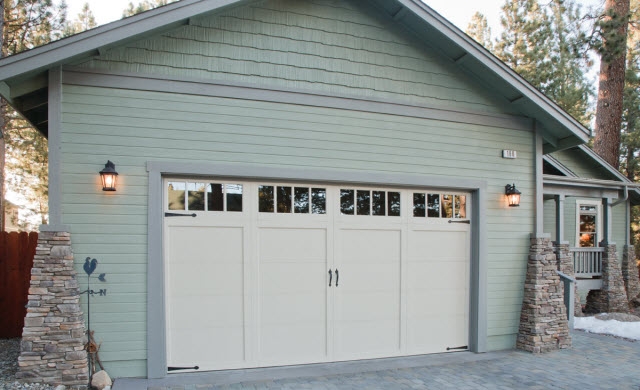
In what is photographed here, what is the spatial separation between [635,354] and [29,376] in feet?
23.5

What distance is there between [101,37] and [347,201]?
10.3 ft

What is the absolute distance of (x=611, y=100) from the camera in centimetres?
1061

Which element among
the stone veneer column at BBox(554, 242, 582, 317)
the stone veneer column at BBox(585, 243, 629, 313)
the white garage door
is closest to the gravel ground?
the white garage door

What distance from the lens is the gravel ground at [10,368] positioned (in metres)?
3.84

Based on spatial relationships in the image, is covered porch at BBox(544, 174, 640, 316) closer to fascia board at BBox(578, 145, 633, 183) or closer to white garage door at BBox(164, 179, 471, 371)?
fascia board at BBox(578, 145, 633, 183)

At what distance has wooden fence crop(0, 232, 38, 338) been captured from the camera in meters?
5.93

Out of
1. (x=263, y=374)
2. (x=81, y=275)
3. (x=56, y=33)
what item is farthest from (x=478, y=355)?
(x=56, y=33)

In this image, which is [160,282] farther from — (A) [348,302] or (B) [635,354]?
(B) [635,354]

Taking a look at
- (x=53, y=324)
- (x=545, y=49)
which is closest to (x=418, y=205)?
(x=53, y=324)

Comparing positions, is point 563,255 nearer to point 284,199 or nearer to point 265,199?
point 284,199

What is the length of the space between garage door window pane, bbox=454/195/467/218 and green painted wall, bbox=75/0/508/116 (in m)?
1.22

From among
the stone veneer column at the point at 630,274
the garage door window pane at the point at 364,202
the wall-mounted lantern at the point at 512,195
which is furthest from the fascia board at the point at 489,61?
the stone veneer column at the point at 630,274

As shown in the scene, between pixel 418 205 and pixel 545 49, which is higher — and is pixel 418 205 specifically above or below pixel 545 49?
below

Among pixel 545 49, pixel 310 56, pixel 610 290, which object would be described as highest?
pixel 545 49
